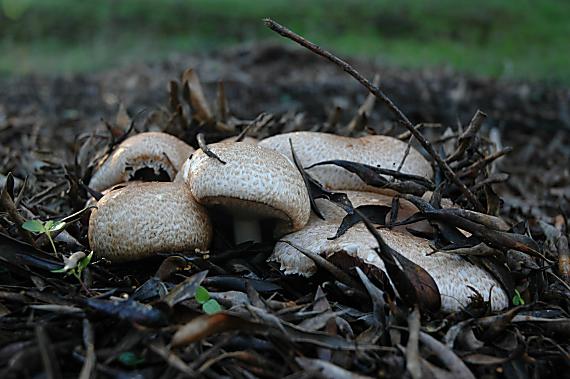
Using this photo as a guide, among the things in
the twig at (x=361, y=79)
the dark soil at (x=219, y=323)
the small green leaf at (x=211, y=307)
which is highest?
the twig at (x=361, y=79)

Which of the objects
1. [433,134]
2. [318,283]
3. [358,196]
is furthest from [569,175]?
[318,283]

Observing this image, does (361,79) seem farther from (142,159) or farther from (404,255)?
(142,159)

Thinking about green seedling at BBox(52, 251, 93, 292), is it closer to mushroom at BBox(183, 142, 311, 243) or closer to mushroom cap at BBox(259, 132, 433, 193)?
mushroom at BBox(183, 142, 311, 243)

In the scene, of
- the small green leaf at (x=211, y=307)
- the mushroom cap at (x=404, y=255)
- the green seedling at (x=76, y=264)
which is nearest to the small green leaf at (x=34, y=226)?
the green seedling at (x=76, y=264)

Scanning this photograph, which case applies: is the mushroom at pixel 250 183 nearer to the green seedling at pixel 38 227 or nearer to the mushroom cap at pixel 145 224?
the mushroom cap at pixel 145 224

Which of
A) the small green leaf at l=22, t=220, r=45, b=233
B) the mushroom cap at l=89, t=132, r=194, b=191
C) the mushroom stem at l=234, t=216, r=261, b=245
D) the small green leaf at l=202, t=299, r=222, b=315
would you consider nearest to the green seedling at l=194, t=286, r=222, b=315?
the small green leaf at l=202, t=299, r=222, b=315

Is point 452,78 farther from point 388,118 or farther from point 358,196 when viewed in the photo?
point 358,196

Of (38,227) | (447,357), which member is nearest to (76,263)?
(38,227)

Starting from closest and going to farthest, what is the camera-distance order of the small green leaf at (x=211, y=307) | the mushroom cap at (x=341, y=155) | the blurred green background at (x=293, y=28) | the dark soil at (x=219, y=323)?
the dark soil at (x=219, y=323)
the small green leaf at (x=211, y=307)
the mushroom cap at (x=341, y=155)
the blurred green background at (x=293, y=28)
